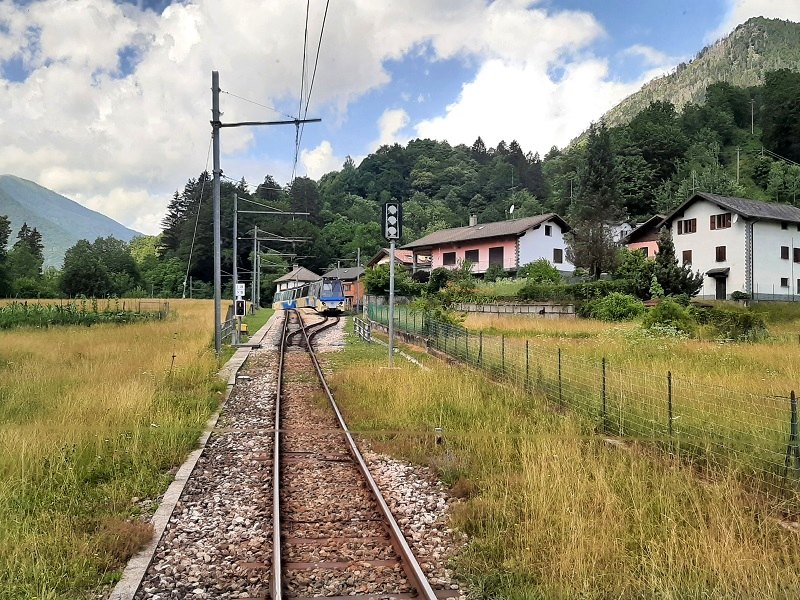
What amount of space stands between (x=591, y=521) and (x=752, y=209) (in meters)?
44.4

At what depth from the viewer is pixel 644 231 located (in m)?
54.0

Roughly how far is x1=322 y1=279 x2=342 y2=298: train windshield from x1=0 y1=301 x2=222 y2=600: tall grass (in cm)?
3138

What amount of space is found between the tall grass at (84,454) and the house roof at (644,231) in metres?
45.4

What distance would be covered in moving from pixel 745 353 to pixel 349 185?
115912 mm

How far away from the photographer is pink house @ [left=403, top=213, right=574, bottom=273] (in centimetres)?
5141

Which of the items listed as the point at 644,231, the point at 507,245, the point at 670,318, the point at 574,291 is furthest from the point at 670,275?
the point at 644,231

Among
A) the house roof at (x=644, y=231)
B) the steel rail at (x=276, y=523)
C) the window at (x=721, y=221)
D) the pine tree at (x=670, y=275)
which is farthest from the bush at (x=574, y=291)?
the steel rail at (x=276, y=523)

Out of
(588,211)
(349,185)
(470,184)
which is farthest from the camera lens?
(349,185)

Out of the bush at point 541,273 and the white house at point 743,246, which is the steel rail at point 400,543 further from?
the white house at point 743,246

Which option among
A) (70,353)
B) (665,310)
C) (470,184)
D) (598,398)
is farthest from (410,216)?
(598,398)

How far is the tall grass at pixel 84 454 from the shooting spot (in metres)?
4.72

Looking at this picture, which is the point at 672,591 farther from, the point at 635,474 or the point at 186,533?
the point at 186,533

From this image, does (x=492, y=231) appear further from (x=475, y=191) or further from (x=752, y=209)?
(x=475, y=191)

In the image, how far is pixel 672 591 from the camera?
410cm
